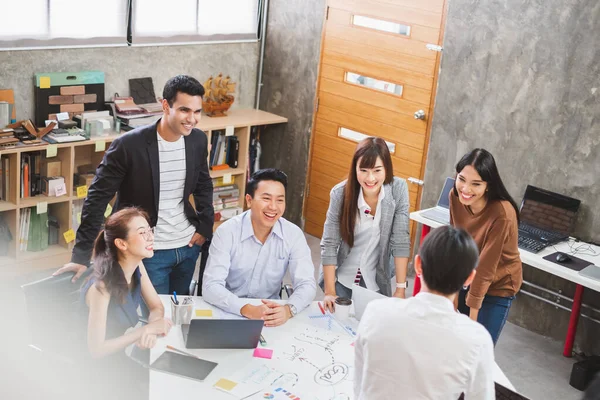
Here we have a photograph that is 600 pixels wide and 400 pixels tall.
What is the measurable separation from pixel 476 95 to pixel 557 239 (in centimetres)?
111

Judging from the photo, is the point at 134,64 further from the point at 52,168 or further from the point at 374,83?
the point at 374,83

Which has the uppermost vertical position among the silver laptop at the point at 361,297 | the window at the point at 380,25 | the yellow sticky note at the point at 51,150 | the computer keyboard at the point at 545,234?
the window at the point at 380,25

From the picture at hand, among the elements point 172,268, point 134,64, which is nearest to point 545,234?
point 172,268

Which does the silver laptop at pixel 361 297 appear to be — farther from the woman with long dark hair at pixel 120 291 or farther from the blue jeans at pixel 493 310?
the woman with long dark hair at pixel 120 291

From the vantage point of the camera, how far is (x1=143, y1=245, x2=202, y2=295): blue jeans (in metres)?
3.53

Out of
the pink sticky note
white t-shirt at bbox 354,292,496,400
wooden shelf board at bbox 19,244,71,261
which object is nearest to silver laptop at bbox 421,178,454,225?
the pink sticky note

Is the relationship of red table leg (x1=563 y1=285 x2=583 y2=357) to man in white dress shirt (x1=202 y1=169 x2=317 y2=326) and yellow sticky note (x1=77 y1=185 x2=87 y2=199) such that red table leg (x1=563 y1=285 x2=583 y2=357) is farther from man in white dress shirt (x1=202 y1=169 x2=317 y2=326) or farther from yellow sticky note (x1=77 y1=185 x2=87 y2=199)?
yellow sticky note (x1=77 y1=185 x2=87 y2=199)

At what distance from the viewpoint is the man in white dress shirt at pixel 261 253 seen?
3.26 meters

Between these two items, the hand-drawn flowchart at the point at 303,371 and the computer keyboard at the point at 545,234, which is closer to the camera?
the hand-drawn flowchart at the point at 303,371

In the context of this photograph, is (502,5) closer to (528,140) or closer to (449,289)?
(528,140)

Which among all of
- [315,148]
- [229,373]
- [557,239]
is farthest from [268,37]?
[229,373]

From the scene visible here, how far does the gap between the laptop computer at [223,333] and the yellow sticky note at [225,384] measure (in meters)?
0.19

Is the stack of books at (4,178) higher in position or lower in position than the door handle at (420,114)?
lower

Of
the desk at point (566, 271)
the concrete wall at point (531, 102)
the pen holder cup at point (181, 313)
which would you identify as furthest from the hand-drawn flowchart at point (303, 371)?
the concrete wall at point (531, 102)
